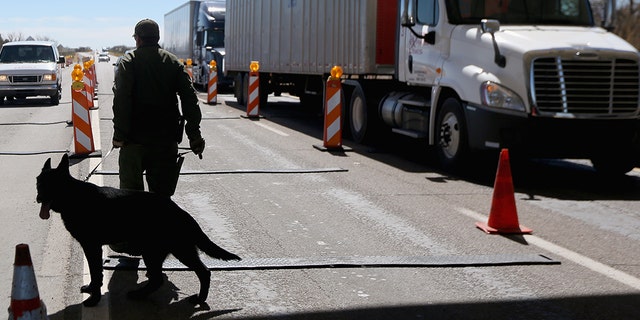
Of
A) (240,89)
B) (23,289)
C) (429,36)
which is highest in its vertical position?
(429,36)

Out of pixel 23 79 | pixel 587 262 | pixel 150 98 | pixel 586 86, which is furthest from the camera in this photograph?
pixel 23 79

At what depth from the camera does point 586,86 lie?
1088 cm

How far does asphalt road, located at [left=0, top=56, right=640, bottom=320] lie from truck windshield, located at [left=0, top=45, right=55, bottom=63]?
1530cm

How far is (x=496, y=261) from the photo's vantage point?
683 centimetres

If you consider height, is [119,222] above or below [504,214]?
above

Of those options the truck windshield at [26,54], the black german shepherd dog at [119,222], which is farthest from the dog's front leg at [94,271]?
the truck windshield at [26,54]

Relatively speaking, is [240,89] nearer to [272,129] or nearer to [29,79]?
[29,79]

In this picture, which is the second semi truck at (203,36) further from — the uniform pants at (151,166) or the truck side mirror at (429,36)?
the uniform pants at (151,166)

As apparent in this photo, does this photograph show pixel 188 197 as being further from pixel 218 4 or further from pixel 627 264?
pixel 218 4

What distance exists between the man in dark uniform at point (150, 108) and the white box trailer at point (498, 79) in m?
5.47

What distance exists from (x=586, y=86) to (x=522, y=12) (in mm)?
1679

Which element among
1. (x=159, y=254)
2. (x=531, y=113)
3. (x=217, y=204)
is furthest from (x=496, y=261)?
(x=531, y=113)

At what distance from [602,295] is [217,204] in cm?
451


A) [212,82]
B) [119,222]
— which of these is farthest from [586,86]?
[212,82]
